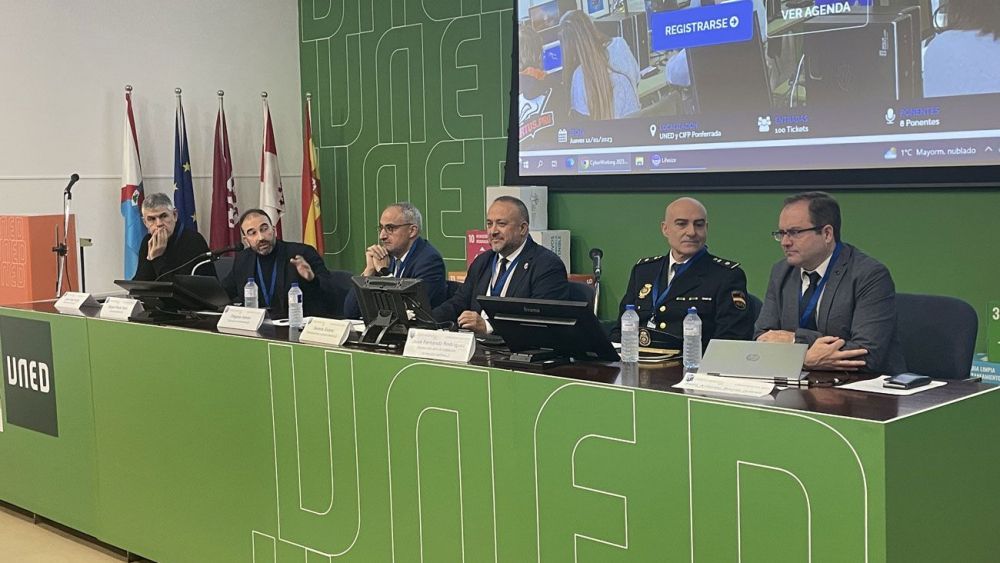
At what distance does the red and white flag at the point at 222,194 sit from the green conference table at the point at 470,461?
9.31ft

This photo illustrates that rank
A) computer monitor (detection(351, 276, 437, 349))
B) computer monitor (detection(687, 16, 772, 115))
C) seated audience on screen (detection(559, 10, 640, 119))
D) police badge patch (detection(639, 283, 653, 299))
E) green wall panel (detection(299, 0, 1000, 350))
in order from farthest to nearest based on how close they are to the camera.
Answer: seated audience on screen (detection(559, 10, 640, 119)) → computer monitor (detection(687, 16, 772, 115)) → green wall panel (detection(299, 0, 1000, 350)) → police badge patch (detection(639, 283, 653, 299)) → computer monitor (detection(351, 276, 437, 349))

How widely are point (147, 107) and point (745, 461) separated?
5.81m

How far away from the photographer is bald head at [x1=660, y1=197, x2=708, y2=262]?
3.79m

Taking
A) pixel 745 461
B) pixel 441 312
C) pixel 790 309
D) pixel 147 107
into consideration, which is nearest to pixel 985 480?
pixel 745 461

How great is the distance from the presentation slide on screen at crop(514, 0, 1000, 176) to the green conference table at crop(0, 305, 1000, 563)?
2.53 meters

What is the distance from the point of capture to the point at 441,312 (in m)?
4.50

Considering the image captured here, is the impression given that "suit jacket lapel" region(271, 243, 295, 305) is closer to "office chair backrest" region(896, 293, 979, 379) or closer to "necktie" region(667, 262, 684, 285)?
"necktie" region(667, 262, 684, 285)

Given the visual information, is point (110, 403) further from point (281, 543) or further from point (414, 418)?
point (414, 418)

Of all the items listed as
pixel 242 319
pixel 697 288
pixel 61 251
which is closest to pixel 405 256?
pixel 242 319

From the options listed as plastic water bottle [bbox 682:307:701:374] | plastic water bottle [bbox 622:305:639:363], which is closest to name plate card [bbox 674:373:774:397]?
plastic water bottle [bbox 682:307:701:374]

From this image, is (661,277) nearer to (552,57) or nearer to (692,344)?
(692,344)

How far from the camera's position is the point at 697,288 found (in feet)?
12.4

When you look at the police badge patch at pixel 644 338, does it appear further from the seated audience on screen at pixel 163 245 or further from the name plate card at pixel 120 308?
the seated audience on screen at pixel 163 245

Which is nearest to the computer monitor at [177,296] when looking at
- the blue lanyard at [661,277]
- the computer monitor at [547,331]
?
the computer monitor at [547,331]
